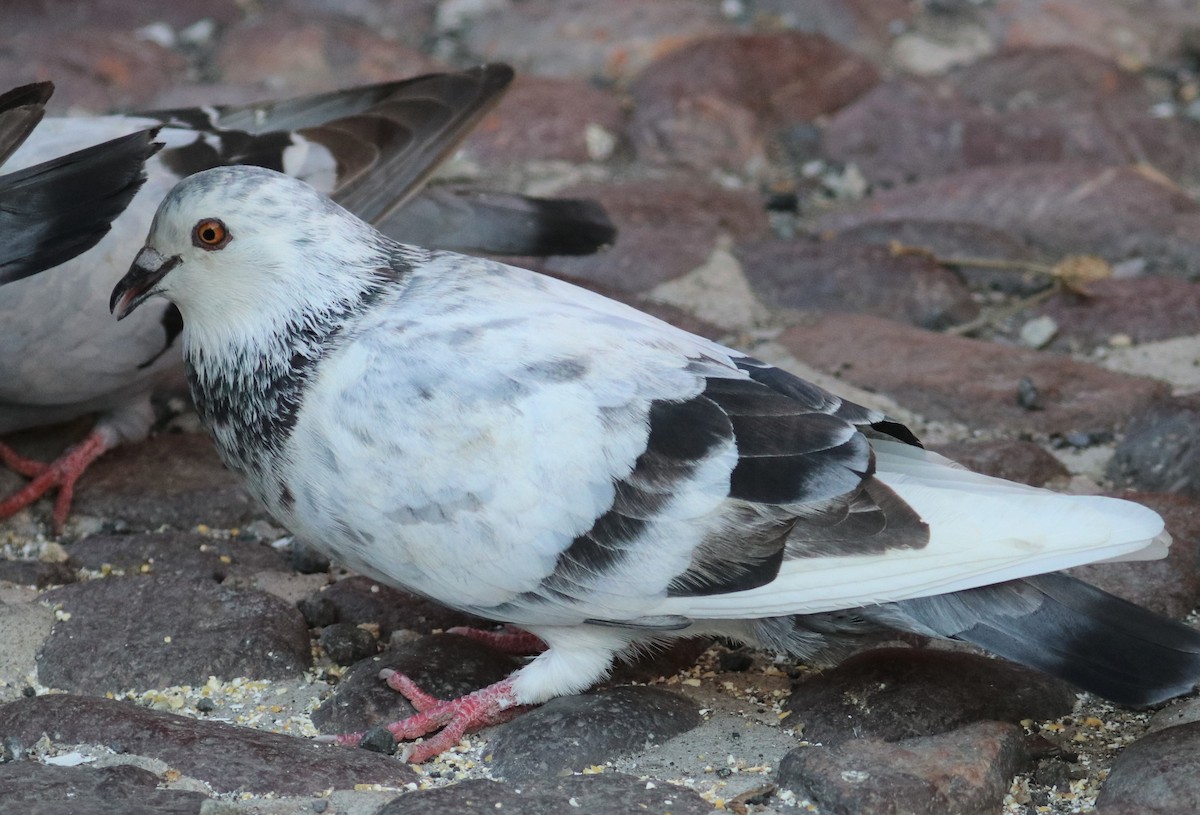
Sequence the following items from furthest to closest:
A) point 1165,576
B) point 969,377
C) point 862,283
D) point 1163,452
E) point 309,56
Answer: point 309,56, point 862,283, point 969,377, point 1163,452, point 1165,576

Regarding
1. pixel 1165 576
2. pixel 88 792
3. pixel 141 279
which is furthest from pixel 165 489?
pixel 1165 576

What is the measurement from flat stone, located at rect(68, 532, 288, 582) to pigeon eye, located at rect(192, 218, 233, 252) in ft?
2.41

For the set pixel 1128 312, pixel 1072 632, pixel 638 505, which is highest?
pixel 638 505

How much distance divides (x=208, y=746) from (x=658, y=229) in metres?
2.53

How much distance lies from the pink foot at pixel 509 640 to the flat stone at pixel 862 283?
62.0 inches

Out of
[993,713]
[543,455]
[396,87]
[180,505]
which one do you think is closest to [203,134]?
[396,87]

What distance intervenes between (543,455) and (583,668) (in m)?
0.45

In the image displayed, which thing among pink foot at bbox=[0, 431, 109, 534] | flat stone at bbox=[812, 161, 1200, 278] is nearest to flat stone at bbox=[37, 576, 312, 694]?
pink foot at bbox=[0, 431, 109, 534]

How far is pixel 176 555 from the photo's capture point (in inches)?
125

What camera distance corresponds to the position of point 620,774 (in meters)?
2.42

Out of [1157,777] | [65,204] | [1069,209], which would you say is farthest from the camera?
[1069,209]

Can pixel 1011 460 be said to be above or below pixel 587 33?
below

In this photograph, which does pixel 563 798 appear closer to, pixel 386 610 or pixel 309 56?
pixel 386 610

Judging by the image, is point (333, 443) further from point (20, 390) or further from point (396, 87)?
point (396, 87)
